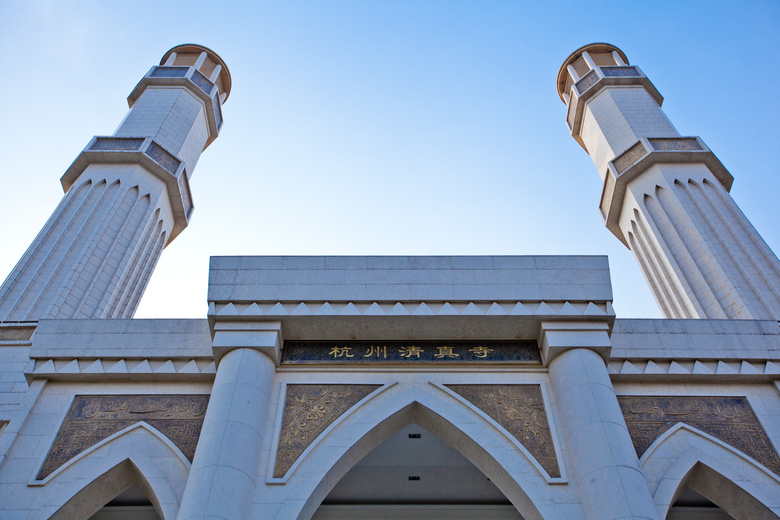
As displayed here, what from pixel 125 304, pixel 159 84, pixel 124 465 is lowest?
pixel 124 465

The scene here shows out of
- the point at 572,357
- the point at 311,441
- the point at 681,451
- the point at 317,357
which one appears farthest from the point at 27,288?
the point at 681,451

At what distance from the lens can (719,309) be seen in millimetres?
13727

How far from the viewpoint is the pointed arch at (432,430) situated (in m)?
8.29

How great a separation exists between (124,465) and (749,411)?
9.21 m

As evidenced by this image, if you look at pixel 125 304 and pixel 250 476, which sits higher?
pixel 125 304

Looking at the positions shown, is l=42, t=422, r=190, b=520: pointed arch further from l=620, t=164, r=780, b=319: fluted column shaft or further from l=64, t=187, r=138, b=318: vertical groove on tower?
l=620, t=164, r=780, b=319: fluted column shaft

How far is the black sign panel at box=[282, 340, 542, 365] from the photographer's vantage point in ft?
32.2

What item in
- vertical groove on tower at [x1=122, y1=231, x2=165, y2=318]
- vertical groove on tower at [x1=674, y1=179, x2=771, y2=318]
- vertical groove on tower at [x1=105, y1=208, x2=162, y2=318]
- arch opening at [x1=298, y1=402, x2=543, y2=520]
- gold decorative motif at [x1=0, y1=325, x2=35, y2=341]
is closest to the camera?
arch opening at [x1=298, y1=402, x2=543, y2=520]

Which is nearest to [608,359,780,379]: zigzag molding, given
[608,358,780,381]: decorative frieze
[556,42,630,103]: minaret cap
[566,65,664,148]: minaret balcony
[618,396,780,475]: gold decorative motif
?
[608,358,780,381]: decorative frieze

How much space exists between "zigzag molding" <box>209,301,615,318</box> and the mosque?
3cm

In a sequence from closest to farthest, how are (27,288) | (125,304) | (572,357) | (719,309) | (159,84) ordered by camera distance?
(572,357) → (27,288) → (719,309) → (125,304) → (159,84)

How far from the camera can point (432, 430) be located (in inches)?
370

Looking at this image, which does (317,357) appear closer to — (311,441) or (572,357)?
(311,441)

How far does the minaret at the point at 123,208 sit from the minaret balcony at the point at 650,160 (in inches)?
467
